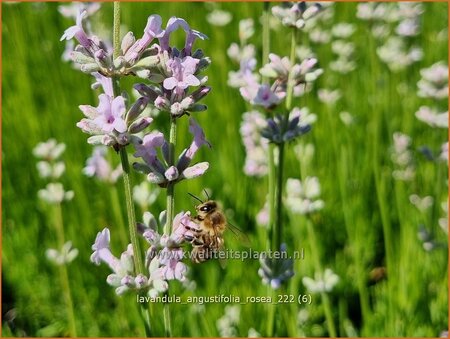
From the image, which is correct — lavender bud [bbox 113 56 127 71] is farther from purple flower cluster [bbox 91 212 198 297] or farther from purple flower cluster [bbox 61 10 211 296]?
purple flower cluster [bbox 91 212 198 297]

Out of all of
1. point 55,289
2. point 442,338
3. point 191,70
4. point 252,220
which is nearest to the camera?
point 191,70

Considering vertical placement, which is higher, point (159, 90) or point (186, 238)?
point (159, 90)

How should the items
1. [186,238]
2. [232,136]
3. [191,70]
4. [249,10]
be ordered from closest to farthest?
1. [191,70]
2. [186,238]
3. [232,136]
4. [249,10]

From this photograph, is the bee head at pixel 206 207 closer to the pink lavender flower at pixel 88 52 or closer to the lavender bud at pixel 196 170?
the lavender bud at pixel 196 170

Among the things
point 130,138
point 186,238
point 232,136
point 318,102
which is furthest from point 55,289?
point 318,102

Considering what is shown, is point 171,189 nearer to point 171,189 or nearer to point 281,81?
point 171,189

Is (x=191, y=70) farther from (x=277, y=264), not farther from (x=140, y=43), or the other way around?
Answer: (x=277, y=264)

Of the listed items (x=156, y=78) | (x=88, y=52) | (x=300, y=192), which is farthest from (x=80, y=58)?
(x=300, y=192)

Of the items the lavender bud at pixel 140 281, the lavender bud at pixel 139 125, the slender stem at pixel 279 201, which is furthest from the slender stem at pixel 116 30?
the slender stem at pixel 279 201
